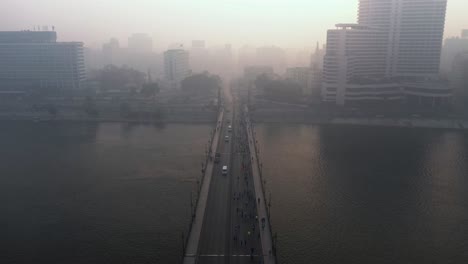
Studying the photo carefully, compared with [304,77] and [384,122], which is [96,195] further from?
[304,77]

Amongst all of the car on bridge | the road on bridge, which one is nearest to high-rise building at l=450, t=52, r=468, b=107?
the car on bridge

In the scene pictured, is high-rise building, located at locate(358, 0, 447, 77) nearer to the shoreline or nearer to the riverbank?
the shoreline

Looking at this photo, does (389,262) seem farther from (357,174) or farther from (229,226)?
(357,174)

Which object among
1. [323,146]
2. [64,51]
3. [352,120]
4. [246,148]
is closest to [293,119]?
[352,120]

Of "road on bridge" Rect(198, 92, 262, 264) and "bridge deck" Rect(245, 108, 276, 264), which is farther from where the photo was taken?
"road on bridge" Rect(198, 92, 262, 264)

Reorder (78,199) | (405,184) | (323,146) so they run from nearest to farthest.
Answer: (78,199), (405,184), (323,146)

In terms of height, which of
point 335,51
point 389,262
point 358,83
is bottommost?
point 389,262

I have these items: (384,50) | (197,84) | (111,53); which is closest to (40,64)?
(197,84)

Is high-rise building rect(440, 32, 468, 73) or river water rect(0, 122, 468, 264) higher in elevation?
high-rise building rect(440, 32, 468, 73)
